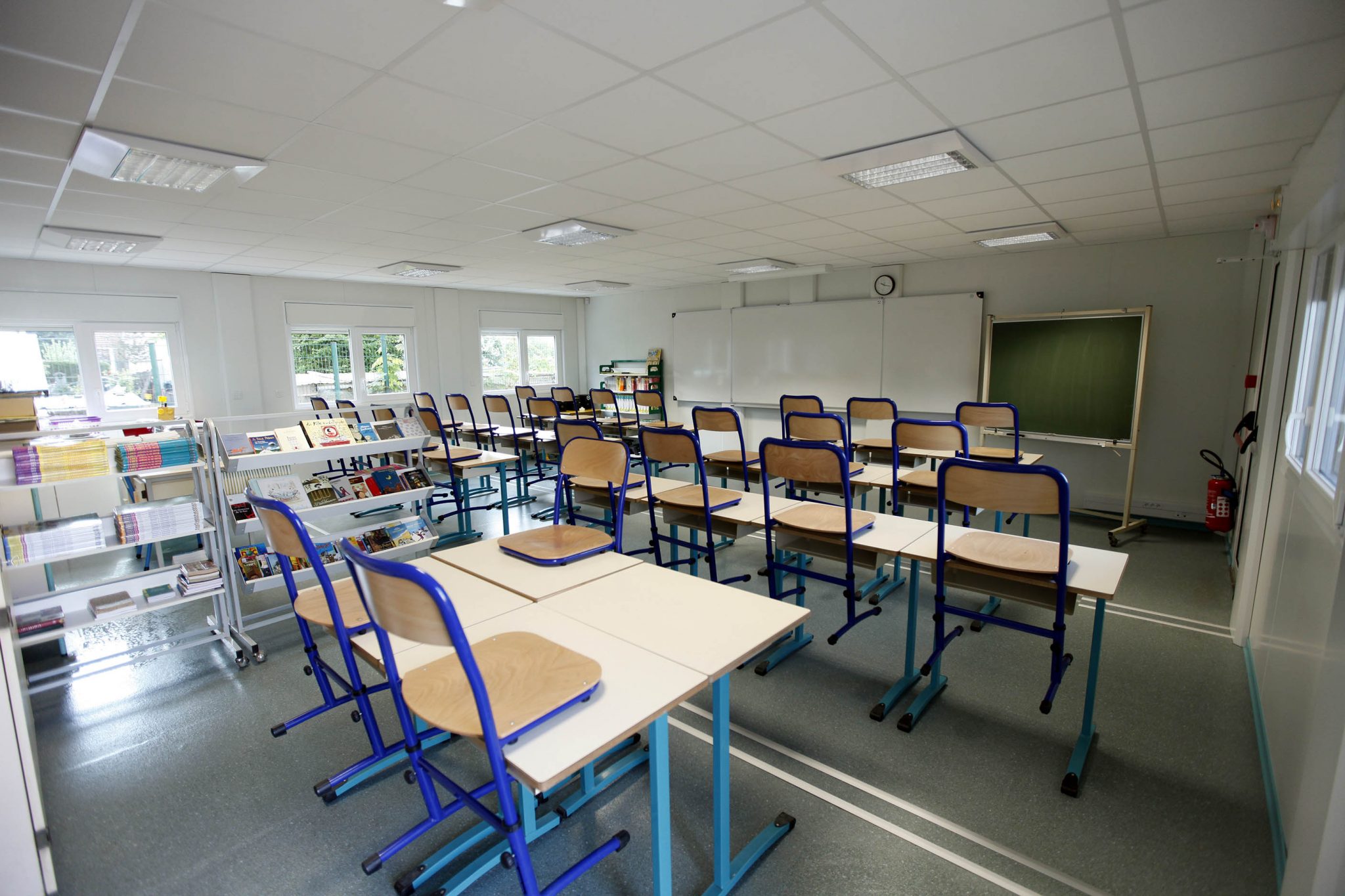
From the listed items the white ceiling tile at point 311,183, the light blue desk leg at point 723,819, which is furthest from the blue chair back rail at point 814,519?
the white ceiling tile at point 311,183

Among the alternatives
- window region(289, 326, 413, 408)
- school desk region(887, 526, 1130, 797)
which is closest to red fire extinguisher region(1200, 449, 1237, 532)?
school desk region(887, 526, 1130, 797)

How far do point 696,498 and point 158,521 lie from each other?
2.67m

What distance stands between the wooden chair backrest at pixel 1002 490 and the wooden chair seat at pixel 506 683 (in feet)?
4.82

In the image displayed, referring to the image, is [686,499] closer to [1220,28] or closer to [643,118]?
[643,118]

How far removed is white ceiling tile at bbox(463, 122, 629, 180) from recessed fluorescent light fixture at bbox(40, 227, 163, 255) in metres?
3.47

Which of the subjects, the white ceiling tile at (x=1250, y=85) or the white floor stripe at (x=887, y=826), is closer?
the white floor stripe at (x=887, y=826)

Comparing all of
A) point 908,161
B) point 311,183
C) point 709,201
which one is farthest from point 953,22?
point 311,183

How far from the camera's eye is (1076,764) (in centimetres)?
208

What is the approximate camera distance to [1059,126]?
2541 mm

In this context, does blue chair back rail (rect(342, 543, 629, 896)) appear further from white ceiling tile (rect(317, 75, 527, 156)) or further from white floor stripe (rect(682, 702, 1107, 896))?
white ceiling tile (rect(317, 75, 527, 156))

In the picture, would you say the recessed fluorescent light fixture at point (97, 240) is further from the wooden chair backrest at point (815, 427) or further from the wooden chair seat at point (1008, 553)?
the wooden chair seat at point (1008, 553)

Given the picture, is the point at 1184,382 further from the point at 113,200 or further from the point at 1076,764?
the point at 113,200

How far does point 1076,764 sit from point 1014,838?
466 mm

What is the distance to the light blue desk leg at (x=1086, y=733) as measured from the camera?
2.00m
